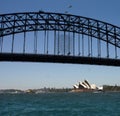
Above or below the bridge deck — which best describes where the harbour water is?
below

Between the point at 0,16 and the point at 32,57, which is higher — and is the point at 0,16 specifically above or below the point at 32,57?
above

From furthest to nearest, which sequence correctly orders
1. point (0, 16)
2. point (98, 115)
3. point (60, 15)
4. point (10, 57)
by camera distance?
point (60, 15)
point (0, 16)
point (10, 57)
point (98, 115)

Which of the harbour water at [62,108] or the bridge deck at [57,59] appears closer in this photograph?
the harbour water at [62,108]

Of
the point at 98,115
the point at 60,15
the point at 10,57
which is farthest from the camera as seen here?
the point at 60,15

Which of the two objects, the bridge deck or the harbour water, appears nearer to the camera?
the harbour water

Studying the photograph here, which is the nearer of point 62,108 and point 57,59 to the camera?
point 62,108

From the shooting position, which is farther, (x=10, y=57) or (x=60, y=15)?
(x=60, y=15)

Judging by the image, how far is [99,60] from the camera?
70.1 m

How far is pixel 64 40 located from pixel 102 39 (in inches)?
279

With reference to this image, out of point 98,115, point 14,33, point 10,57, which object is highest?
point 14,33

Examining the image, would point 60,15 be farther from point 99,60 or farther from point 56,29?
point 99,60

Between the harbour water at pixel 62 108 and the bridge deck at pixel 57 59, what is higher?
the bridge deck at pixel 57 59

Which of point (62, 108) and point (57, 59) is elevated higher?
point (57, 59)

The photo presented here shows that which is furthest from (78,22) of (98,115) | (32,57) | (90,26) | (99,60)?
(98,115)
